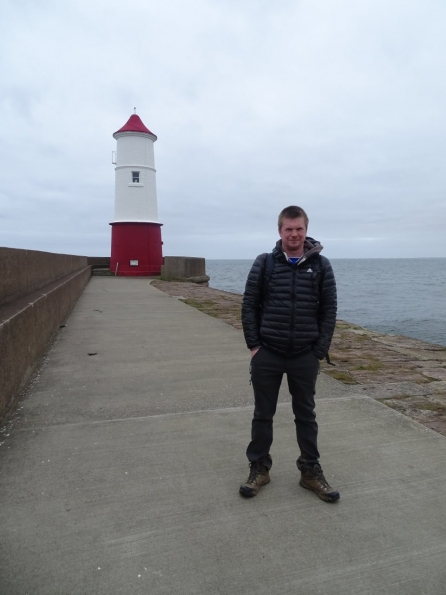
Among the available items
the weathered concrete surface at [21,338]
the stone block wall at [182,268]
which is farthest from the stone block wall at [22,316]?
the stone block wall at [182,268]

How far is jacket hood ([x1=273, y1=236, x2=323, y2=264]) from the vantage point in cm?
272

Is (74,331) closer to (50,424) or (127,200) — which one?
(50,424)

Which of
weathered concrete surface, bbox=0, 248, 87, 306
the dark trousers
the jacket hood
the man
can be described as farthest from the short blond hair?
weathered concrete surface, bbox=0, 248, 87, 306

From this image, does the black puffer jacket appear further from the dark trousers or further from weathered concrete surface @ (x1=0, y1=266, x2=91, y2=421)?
weathered concrete surface @ (x1=0, y1=266, x2=91, y2=421)

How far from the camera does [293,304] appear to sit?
2725 millimetres

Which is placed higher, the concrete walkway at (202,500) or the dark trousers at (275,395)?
the dark trousers at (275,395)

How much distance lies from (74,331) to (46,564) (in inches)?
228

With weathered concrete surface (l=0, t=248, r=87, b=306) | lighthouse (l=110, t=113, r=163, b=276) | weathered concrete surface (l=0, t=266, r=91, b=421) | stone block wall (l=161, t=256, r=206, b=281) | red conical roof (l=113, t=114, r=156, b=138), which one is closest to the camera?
weathered concrete surface (l=0, t=266, r=91, b=421)

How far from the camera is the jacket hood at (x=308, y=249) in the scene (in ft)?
8.91

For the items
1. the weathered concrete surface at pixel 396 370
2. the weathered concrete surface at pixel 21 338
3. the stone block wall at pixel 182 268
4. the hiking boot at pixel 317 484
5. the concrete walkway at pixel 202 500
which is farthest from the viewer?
the stone block wall at pixel 182 268

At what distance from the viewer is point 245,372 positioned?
16.8 feet

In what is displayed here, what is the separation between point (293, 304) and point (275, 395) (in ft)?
1.89

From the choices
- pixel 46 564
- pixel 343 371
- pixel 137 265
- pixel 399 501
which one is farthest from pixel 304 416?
pixel 137 265

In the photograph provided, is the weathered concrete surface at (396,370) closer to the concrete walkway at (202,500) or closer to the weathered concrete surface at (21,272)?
the concrete walkway at (202,500)
